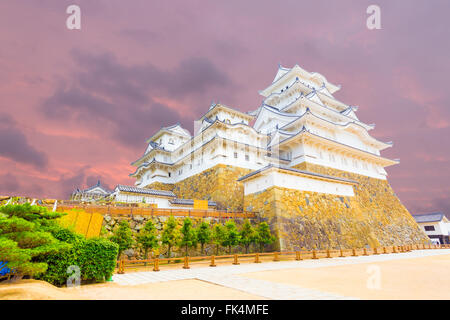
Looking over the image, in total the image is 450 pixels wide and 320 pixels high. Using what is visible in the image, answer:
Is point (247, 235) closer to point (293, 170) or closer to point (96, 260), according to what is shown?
point (293, 170)

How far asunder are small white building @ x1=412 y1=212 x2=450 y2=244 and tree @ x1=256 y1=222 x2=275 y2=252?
43.9 m

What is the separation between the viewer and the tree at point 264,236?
1532cm

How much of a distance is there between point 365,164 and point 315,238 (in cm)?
2047

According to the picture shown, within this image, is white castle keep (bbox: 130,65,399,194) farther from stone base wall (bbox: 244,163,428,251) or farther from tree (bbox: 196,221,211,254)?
tree (bbox: 196,221,211,254)

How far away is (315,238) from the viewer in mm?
17219

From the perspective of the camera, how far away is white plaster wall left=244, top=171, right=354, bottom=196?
17.9 m

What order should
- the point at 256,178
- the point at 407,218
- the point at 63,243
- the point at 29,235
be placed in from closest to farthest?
the point at 29,235
the point at 63,243
the point at 256,178
the point at 407,218

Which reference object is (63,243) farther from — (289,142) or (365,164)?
(365,164)

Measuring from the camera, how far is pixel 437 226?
40.7 m

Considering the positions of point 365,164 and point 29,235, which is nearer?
point 29,235

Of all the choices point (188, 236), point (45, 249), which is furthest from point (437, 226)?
point (45, 249)
